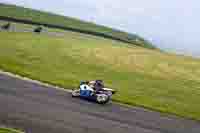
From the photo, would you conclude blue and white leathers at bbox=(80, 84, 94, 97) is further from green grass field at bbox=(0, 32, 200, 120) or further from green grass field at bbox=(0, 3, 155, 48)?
green grass field at bbox=(0, 3, 155, 48)

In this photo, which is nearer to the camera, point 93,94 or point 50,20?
point 93,94

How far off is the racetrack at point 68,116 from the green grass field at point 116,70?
12.9 ft

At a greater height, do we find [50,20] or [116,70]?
[50,20]

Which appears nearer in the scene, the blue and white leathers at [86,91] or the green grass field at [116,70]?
the blue and white leathers at [86,91]

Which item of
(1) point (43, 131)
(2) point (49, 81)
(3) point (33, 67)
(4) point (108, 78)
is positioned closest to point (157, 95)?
(4) point (108, 78)

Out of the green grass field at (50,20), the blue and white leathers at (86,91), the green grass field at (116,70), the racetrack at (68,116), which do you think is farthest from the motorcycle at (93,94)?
the green grass field at (50,20)

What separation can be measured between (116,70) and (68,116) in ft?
79.5

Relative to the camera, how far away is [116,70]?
149ft

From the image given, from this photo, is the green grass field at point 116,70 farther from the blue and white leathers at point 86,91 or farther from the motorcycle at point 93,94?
the blue and white leathers at point 86,91

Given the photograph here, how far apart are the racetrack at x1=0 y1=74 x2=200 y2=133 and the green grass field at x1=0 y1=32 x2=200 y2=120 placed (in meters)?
3.93

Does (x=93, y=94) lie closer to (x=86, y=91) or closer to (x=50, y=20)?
(x=86, y=91)

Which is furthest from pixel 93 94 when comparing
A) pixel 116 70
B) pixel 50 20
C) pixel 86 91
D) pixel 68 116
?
pixel 50 20

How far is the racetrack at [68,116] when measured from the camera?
62.9 ft

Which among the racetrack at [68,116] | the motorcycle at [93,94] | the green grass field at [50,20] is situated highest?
the green grass field at [50,20]
